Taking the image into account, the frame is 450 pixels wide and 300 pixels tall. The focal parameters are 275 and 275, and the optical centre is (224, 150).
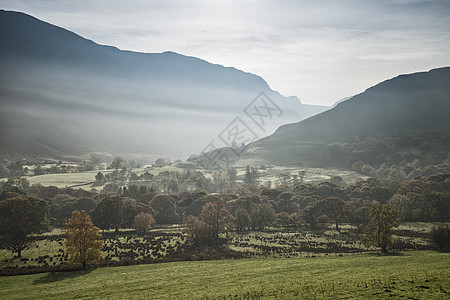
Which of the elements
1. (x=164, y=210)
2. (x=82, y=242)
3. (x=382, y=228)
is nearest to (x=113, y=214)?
(x=164, y=210)

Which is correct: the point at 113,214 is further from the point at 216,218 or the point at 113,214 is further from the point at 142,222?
the point at 216,218

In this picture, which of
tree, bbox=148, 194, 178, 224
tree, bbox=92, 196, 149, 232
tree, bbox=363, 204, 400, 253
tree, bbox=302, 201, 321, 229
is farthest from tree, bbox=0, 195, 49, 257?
tree, bbox=302, 201, 321, 229

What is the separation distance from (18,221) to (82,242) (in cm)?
2502

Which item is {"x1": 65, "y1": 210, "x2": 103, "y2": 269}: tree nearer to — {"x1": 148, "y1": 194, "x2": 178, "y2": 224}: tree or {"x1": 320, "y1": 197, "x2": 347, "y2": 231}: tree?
{"x1": 148, "y1": 194, "x2": 178, "y2": 224}: tree

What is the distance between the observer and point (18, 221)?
64938 mm

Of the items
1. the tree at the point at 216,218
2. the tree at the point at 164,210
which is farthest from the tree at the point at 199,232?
the tree at the point at 164,210

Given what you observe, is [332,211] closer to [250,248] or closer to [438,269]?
[250,248]

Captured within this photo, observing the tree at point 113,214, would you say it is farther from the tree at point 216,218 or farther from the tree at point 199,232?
the tree at point 216,218

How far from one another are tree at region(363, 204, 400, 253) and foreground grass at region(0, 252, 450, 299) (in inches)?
468

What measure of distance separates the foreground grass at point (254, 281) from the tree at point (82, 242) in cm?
344

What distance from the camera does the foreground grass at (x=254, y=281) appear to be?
27141 mm

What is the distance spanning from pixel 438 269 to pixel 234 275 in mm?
25560

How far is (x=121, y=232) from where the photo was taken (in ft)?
291

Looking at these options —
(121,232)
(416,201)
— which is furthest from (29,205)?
(416,201)
